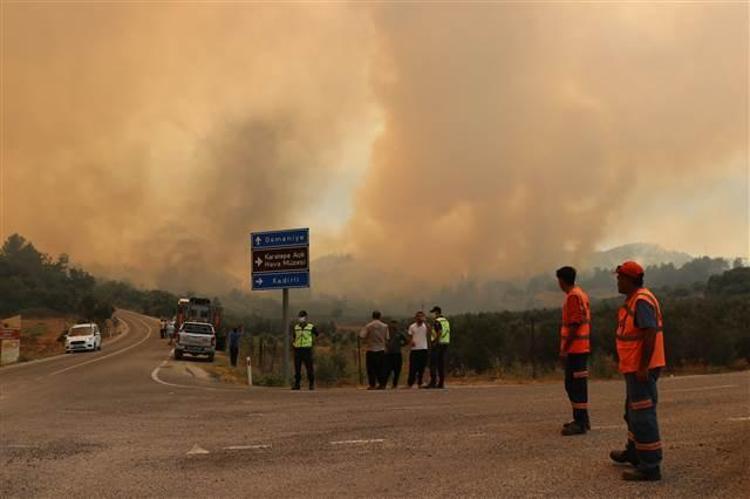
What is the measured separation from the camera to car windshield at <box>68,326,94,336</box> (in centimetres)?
4849

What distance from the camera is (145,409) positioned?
12984 mm

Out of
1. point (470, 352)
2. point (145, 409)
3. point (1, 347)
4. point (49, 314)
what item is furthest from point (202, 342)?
point (49, 314)

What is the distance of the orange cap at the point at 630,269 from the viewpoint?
616 cm

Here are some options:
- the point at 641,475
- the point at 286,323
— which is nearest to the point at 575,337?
the point at 641,475

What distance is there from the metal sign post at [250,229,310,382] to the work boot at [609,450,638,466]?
52.0 ft

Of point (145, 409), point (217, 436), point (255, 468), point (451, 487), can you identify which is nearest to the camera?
point (451, 487)

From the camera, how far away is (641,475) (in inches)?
235

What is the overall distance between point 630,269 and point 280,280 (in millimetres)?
16943

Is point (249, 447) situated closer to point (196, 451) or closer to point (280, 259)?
point (196, 451)

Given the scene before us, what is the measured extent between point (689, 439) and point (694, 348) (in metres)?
26.4

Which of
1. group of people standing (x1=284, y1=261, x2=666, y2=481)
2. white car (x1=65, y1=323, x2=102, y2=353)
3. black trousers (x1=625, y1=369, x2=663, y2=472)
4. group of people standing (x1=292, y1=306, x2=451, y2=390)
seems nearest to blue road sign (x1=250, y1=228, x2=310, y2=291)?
group of people standing (x1=292, y1=306, x2=451, y2=390)

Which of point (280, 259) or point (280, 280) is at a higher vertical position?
point (280, 259)

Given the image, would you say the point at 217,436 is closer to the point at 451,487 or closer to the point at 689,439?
the point at 451,487

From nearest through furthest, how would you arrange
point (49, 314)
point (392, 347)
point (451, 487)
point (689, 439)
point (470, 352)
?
point (451, 487) < point (689, 439) < point (392, 347) < point (470, 352) < point (49, 314)
